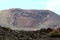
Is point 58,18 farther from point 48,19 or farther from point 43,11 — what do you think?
point 43,11

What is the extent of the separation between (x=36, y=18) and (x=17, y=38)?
12308 cm

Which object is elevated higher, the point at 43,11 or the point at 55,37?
the point at 55,37

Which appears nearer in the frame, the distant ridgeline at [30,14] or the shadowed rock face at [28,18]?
the shadowed rock face at [28,18]

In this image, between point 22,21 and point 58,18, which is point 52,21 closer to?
point 58,18

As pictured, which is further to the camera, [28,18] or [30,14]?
[30,14]

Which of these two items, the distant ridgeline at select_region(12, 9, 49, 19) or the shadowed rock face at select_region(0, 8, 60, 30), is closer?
the shadowed rock face at select_region(0, 8, 60, 30)

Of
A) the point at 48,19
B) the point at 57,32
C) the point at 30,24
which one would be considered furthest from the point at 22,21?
the point at 57,32

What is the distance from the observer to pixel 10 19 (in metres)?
131

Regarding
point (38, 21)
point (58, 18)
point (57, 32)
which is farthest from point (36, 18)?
point (57, 32)

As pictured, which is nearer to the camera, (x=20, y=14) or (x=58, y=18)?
(x=58, y=18)

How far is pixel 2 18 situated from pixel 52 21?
85.3ft

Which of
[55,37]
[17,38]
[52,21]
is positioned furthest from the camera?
[52,21]

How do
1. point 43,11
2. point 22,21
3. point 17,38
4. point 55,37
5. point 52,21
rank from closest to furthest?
point 17,38 → point 55,37 → point 52,21 → point 22,21 → point 43,11

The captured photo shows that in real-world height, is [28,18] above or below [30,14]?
below
